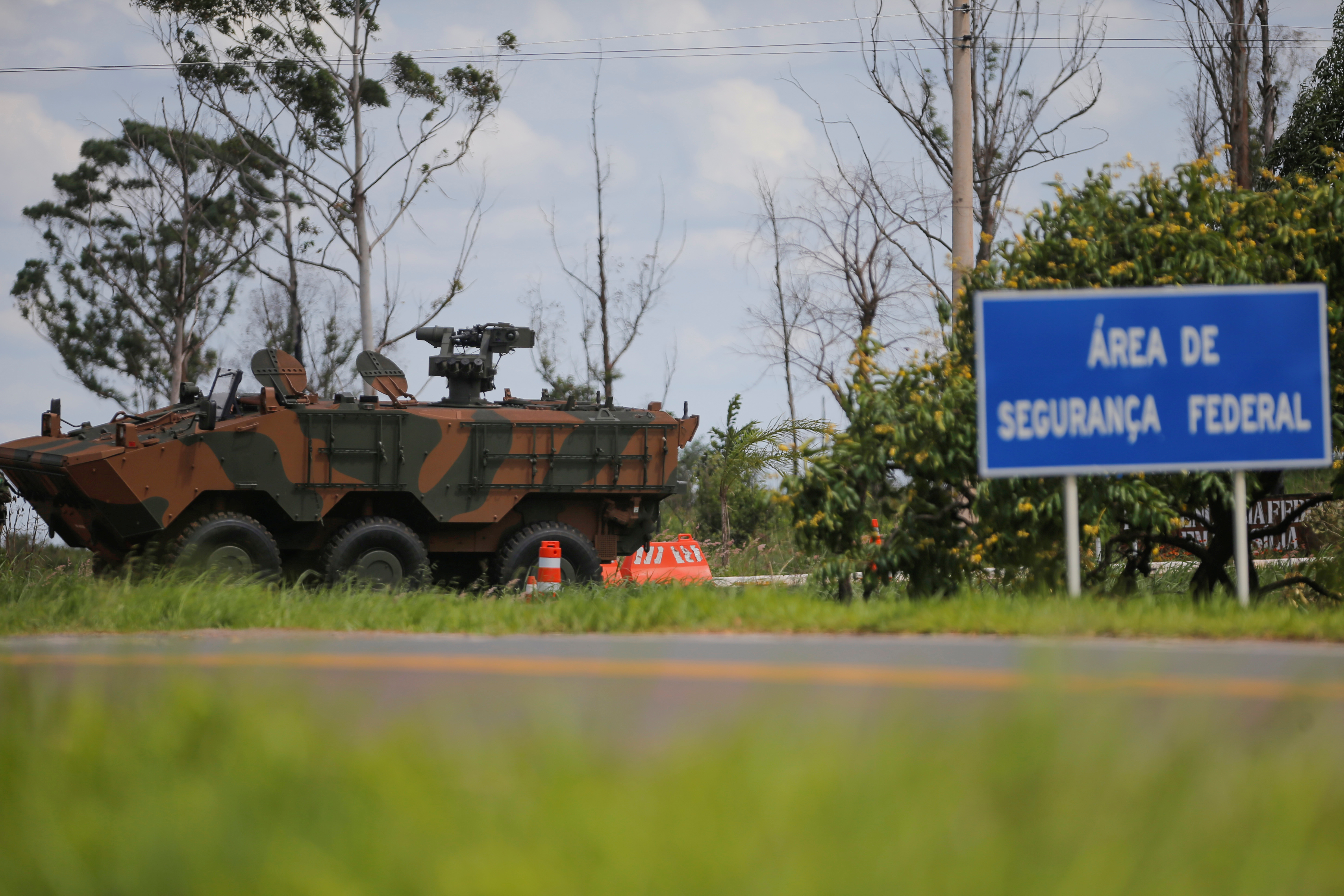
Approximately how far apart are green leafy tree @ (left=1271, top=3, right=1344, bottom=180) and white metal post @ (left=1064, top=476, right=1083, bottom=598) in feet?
59.8

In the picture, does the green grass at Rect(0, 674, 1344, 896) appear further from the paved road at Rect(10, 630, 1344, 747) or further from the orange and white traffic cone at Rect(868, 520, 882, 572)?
the orange and white traffic cone at Rect(868, 520, 882, 572)

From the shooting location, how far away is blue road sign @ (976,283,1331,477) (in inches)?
292

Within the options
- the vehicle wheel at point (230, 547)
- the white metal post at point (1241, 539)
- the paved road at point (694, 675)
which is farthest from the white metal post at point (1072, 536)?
the vehicle wheel at point (230, 547)

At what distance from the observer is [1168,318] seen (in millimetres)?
7500

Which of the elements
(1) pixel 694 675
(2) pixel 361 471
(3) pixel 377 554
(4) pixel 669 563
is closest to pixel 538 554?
(3) pixel 377 554

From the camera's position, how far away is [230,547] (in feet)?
38.1

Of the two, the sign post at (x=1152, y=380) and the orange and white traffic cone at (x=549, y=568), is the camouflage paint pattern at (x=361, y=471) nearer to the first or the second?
the orange and white traffic cone at (x=549, y=568)

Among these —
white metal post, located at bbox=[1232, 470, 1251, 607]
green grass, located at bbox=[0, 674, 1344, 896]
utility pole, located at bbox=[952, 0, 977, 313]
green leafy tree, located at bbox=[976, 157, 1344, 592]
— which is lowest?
green grass, located at bbox=[0, 674, 1344, 896]

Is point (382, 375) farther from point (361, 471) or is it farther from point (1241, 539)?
point (1241, 539)

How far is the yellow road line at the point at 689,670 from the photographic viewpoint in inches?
180

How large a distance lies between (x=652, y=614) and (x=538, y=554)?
561 centimetres

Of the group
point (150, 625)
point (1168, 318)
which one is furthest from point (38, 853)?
point (1168, 318)

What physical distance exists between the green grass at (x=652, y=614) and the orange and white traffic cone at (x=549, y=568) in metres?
1.88

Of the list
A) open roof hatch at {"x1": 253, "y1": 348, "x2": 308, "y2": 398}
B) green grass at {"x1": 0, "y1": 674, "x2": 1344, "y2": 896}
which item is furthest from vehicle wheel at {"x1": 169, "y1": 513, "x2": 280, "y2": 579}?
green grass at {"x1": 0, "y1": 674, "x2": 1344, "y2": 896}
